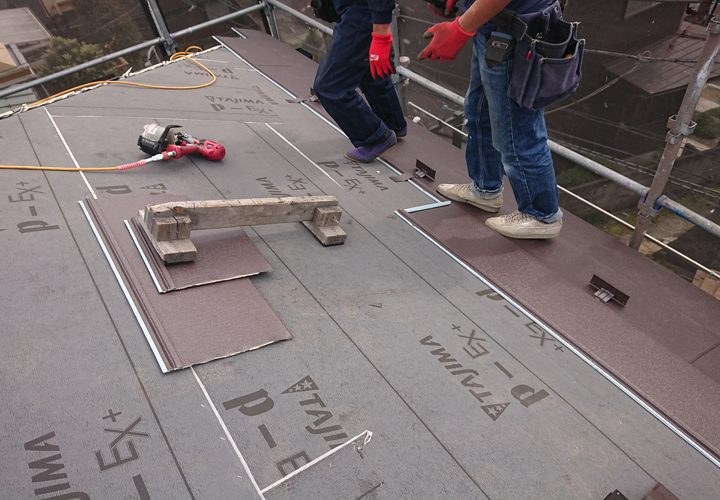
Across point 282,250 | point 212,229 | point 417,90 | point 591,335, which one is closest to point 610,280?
point 591,335

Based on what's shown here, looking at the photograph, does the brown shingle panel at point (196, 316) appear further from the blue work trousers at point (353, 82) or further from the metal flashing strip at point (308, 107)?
the blue work trousers at point (353, 82)

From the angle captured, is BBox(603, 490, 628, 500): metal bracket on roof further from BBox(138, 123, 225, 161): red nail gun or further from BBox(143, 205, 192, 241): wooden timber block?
BBox(138, 123, 225, 161): red nail gun

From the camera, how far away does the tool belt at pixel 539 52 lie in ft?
6.55

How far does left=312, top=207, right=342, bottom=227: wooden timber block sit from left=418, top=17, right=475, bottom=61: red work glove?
33.9 inches

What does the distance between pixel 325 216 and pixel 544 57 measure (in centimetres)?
118

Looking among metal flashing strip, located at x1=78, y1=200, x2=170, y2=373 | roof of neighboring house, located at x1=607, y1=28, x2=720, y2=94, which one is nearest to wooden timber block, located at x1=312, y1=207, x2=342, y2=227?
metal flashing strip, located at x1=78, y1=200, x2=170, y2=373

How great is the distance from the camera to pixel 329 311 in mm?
1922

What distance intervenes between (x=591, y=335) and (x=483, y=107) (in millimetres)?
→ 1255

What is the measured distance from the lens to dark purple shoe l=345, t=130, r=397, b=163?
327cm

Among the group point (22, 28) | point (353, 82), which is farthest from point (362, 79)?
point (22, 28)

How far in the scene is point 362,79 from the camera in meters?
3.22

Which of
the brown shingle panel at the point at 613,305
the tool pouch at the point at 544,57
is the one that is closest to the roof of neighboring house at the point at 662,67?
the brown shingle panel at the point at 613,305

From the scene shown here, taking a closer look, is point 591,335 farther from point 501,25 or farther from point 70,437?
point 70,437

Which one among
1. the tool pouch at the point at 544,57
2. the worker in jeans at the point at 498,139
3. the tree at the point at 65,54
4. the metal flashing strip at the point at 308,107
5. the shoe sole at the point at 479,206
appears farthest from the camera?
the tree at the point at 65,54
